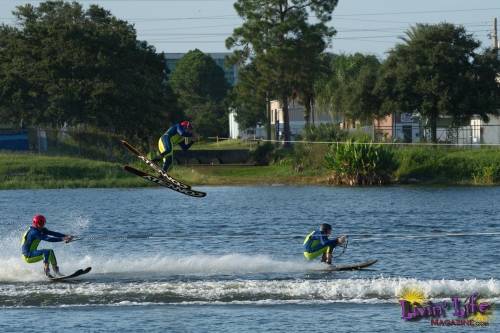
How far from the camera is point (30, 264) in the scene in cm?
3222

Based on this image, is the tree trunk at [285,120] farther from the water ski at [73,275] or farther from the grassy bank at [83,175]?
the water ski at [73,275]

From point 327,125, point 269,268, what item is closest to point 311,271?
point 269,268

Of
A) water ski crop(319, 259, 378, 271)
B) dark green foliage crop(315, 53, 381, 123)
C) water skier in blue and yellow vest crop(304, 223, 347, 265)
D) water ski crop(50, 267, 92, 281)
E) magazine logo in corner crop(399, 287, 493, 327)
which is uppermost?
dark green foliage crop(315, 53, 381, 123)

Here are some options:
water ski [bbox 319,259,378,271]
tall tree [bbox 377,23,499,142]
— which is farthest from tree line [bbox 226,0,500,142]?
water ski [bbox 319,259,378,271]

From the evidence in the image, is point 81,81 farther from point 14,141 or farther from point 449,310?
point 449,310

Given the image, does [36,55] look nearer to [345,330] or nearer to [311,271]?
[311,271]

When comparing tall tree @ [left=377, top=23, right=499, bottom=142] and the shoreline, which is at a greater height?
tall tree @ [left=377, top=23, right=499, bottom=142]

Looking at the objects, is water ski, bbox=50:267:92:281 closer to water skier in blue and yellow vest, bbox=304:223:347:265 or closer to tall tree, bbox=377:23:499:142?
water skier in blue and yellow vest, bbox=304:223:347:265

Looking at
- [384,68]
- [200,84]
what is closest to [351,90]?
[384,68]

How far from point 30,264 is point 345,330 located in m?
12.7

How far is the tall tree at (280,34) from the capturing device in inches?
3499

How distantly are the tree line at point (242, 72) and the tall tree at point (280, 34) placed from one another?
8 cm

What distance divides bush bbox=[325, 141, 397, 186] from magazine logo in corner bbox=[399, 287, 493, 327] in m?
39.4

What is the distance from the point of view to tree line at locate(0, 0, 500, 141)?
7750 centimetres
